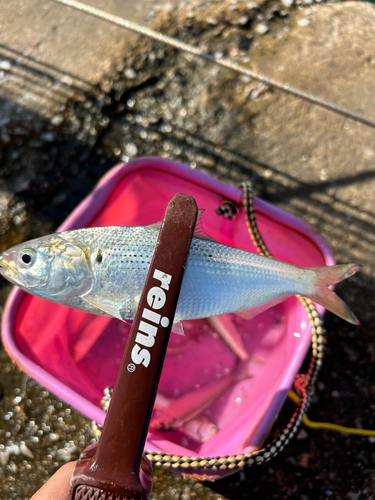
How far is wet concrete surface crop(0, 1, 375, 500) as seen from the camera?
2.04 m

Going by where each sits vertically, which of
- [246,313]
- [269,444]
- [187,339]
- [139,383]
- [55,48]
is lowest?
[187,339]

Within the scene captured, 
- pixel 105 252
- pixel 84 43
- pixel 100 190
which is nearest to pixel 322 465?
pixel 105 252

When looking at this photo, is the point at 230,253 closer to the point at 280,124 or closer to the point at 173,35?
the point at 280,124

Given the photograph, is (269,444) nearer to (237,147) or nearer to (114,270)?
(114,270)

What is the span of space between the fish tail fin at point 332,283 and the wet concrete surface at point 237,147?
0.87 meters

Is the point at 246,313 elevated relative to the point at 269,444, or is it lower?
elevated

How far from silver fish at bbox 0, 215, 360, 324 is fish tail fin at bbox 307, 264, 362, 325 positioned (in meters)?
0.26

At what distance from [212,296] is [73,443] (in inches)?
57.7

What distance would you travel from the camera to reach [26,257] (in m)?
1.17

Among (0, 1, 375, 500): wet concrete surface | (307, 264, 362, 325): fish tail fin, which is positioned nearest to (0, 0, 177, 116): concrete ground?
(0, 1, 375, 500): wet concrete surface

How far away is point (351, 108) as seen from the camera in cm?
Result: 246

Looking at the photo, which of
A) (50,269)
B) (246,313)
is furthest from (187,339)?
(50,269)

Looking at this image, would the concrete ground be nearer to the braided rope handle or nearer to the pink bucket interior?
the pink bucket interior

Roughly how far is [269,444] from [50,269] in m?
1.09
